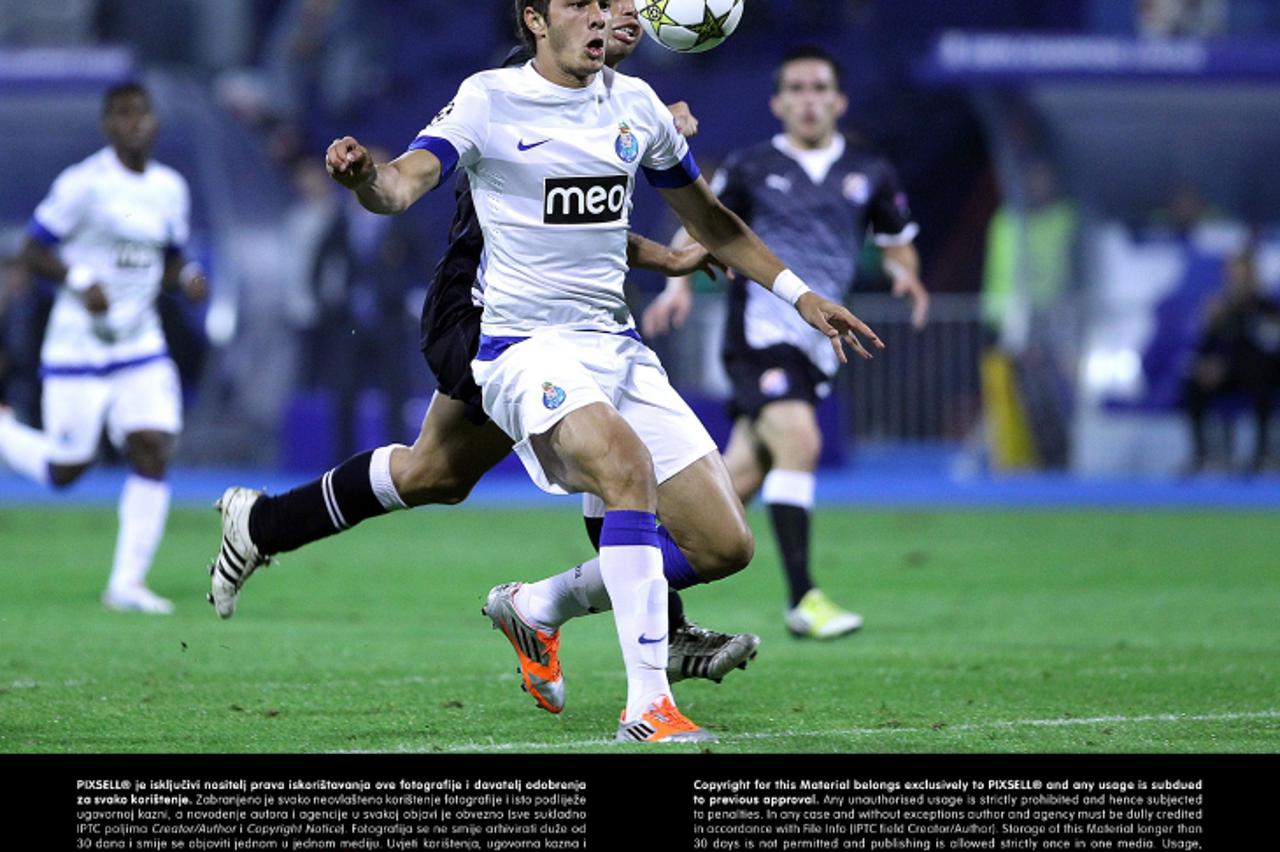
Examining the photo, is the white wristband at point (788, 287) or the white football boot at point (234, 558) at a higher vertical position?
the white wristband at point (788, 287)

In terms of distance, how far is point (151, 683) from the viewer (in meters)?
8.05

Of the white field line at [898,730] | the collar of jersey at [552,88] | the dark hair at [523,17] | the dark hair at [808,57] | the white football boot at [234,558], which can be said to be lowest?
the white field line at [898,730]

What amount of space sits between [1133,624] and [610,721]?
388 centimetres

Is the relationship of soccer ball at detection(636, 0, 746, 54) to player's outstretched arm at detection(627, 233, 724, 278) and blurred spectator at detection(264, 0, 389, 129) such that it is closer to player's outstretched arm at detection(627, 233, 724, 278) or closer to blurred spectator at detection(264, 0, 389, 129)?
player's outstretched arm at detection(627, 233, 724, 278)

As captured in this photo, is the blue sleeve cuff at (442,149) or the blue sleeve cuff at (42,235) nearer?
the blue sleeve cuff at (442,149)

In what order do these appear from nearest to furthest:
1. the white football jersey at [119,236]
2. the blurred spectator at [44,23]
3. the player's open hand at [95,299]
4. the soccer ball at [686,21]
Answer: the soccer ball at [686,21]
the player's open hand at [95,299]
the white football jersey at [119,236]
the blurred spectator at [44,23]

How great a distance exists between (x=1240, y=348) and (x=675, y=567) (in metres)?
13.2

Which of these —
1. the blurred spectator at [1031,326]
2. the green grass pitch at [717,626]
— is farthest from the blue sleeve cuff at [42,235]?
the blurred spectator at [1031,326]

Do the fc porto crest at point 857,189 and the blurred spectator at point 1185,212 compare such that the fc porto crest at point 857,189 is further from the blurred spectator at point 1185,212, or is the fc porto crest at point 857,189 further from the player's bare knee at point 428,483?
the blurred spectator at point 1185,212

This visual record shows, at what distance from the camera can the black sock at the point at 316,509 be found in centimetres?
762

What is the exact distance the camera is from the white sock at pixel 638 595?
649 centimetres

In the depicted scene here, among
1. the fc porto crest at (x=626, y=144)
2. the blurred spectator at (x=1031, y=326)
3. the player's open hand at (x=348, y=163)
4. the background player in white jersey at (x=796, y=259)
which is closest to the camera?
the player's open hand at (x=348, y=163)

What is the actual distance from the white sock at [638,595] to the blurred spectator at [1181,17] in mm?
16411

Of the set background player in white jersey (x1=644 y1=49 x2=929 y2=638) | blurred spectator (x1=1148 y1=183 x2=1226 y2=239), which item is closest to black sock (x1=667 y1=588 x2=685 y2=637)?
background player in white jersey (x1=644 y1=49 x2=929 y2=638)
